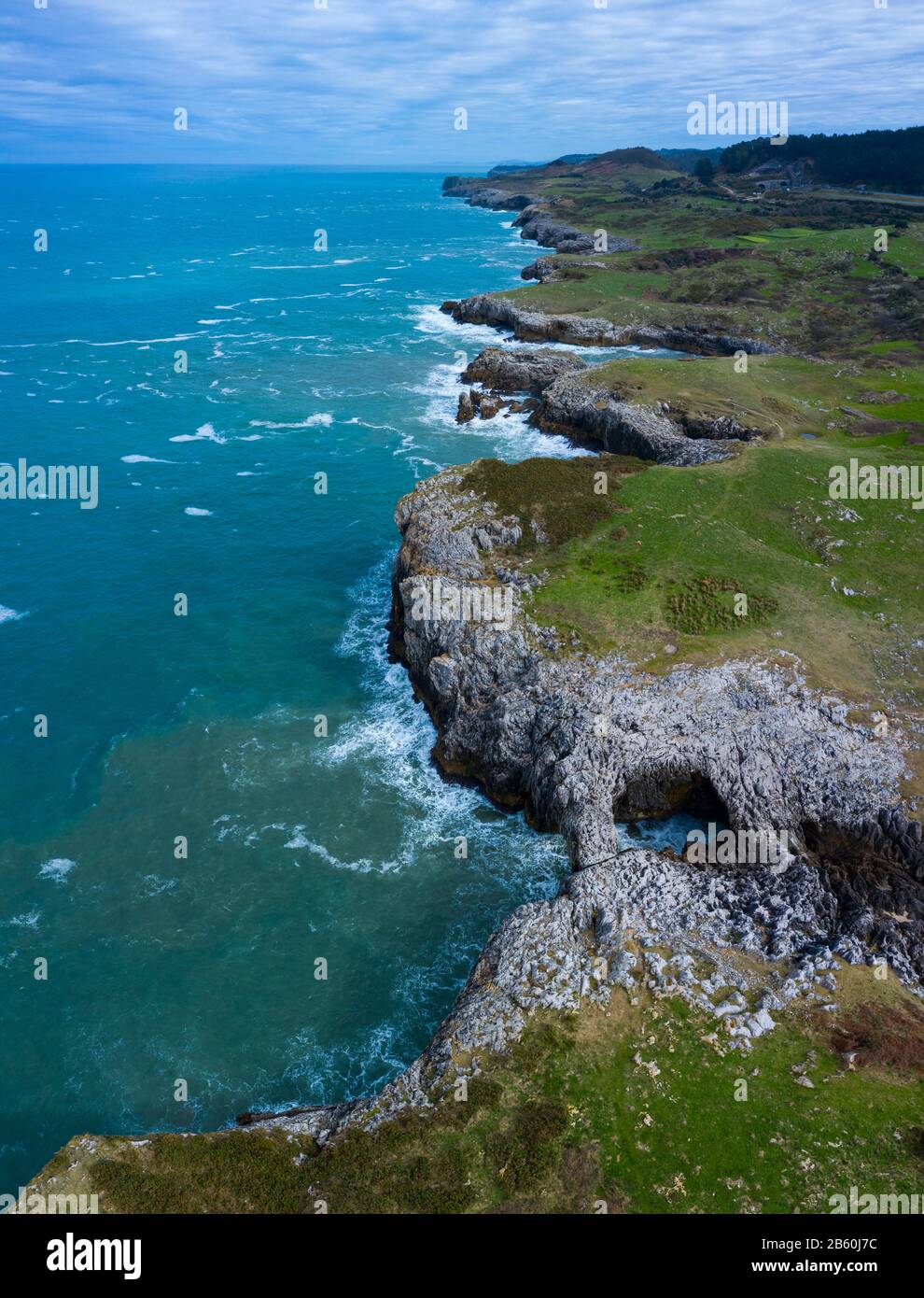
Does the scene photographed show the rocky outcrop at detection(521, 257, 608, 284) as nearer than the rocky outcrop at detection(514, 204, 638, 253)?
Yes

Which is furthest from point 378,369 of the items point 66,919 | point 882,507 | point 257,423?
point 66,919

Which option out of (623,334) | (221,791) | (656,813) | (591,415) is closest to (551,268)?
(623,334)

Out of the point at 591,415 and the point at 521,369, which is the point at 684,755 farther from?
the point at 521,369

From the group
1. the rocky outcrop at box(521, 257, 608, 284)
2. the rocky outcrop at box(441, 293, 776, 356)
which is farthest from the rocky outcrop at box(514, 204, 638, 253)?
the rocky outcrop at box(441, 293, 776, 356)

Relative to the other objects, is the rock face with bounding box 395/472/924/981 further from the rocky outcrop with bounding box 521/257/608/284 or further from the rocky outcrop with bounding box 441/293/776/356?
the rocky outcrop with bounding box 521/257/608/284

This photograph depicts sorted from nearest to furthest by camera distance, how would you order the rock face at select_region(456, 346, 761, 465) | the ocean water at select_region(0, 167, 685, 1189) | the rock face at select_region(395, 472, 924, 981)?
1. the ocean water at select_region(0, 167, 685, 1189)
2. the rock face at select_region(395, 472, 924, 981)
3. the rock face at select_region(456, 346, 761, 465)

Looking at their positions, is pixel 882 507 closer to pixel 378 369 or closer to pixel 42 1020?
pixel 42 1020

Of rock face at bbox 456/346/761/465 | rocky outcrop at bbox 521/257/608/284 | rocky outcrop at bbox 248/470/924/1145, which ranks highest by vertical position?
rocky outcrop at bbox 521/257/608/284

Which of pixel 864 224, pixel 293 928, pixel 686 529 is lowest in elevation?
pixel 293 928

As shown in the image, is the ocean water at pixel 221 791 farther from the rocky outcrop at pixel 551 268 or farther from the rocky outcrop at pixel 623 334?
the rocky outcrop at pixel 551 268
